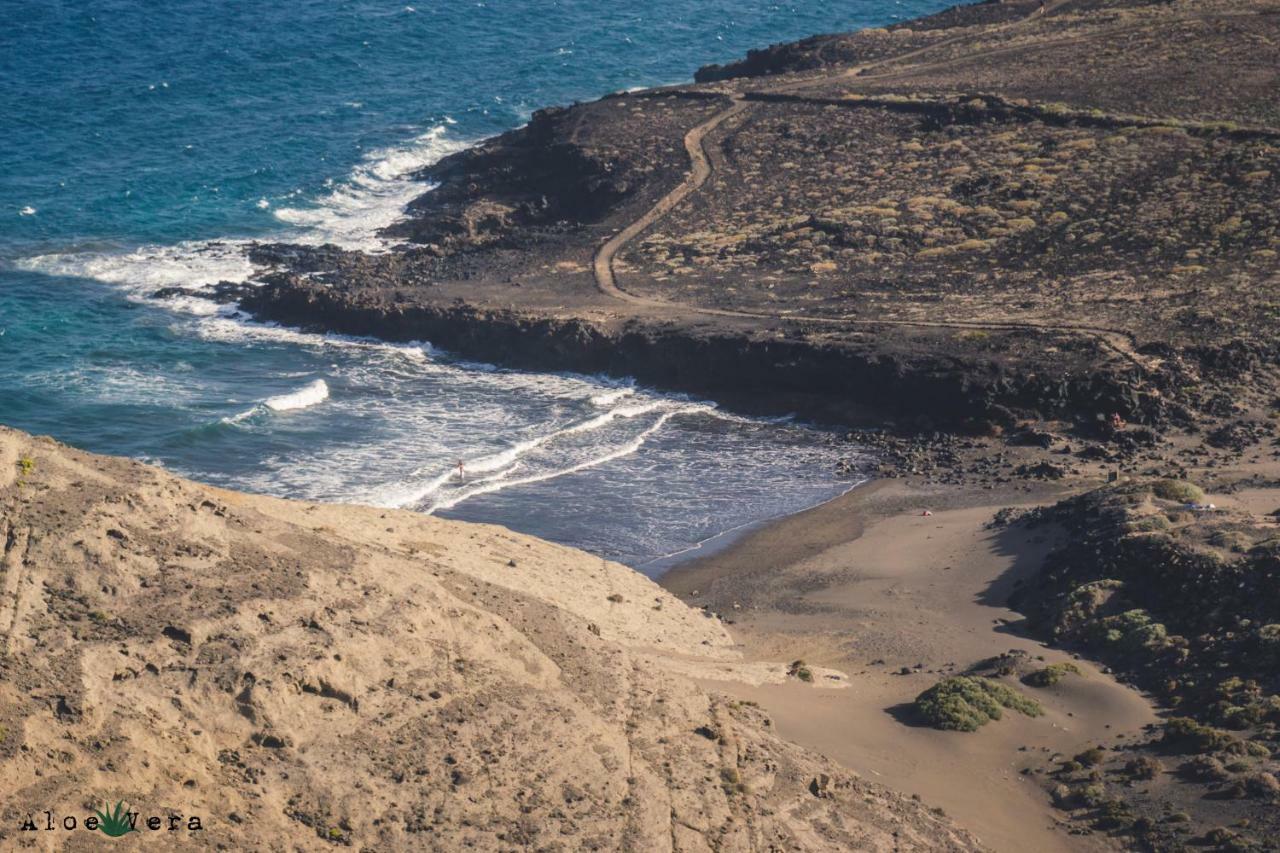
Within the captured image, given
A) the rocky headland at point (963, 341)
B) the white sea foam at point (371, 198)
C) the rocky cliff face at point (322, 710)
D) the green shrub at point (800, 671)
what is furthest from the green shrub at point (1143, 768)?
the white sea foam at point (371, 198)

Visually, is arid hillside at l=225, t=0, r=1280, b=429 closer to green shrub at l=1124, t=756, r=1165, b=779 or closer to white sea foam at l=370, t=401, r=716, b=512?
white sea foam at l=370, t=401, r=716, b=512

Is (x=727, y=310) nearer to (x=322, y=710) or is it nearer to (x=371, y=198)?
(x=371, y=198)

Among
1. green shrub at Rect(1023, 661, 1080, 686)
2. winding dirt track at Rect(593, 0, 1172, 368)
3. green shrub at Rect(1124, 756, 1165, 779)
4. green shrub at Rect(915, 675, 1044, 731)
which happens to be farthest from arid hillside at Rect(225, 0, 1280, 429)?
green shrub at Rect(1124, 756, 1165, 779)

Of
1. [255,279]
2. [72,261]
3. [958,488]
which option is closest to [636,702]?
[958,488]

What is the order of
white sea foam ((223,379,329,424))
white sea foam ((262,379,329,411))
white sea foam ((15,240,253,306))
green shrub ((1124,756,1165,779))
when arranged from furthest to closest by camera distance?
1. white sea foam ((15,240,253,306))
2. white sea foam ((262,379,329,411))
3. white sea foam ((223,379,329,424))
4. green shrub ((1124,756,1165,779))

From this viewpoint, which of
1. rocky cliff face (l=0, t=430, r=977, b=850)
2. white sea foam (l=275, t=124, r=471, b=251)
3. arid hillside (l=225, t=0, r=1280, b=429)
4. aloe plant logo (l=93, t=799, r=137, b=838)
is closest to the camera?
aloe plant logo (l=93, t=799, r=137, b=838)

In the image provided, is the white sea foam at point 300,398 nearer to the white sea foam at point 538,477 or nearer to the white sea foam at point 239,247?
the white sea foam at point 538,477

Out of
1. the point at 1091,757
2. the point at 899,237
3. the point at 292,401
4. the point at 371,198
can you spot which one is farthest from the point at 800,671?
the point at 371,198
